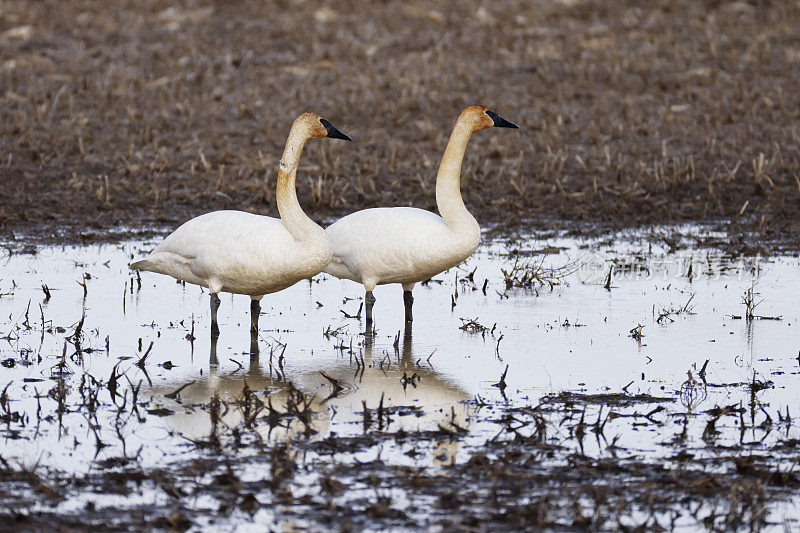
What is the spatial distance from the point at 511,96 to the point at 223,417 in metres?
11.4

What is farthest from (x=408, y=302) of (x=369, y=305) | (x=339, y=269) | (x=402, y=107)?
(x=402, y=107)

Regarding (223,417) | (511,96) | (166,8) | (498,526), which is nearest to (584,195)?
(511,96)

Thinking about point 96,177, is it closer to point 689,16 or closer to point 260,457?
point 260,457

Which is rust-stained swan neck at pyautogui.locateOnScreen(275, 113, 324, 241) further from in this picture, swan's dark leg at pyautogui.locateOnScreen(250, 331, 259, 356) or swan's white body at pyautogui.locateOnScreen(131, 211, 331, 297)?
swan's dark leg at pyautogui.locateOnScreen(250, 331, 259, 356)

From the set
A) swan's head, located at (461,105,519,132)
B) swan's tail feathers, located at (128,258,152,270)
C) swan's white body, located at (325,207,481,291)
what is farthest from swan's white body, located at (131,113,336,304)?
swan's head, located at (461,105,519,132)

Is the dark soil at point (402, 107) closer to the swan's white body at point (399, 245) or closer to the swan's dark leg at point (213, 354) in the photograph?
the swan's white body at point (399, 245)

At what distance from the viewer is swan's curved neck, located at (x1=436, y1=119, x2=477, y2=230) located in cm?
870

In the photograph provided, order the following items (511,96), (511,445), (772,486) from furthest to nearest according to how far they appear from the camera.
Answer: (511,96) → (511,445) → (772,486)

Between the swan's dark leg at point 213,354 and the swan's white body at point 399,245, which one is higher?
the swan's white body at point 399,245

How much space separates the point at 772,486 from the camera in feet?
17.0

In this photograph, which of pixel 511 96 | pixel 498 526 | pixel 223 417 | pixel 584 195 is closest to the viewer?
pixel 498 526

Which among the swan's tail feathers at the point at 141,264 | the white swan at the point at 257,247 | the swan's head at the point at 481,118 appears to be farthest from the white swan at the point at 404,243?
the swan's tail feathers at the point at 141,264

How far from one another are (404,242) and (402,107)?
793 cm

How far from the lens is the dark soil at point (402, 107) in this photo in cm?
1309
